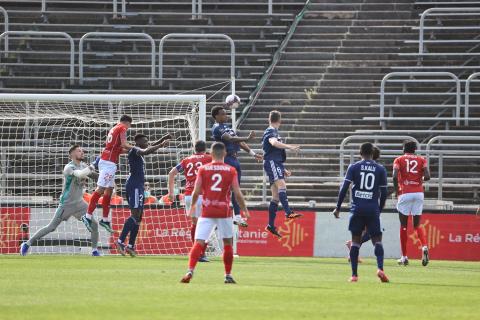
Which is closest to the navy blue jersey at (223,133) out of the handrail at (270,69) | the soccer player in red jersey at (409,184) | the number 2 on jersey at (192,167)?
the number 2 on jersey at (192,167)

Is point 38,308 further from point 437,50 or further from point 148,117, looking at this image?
point 437,50

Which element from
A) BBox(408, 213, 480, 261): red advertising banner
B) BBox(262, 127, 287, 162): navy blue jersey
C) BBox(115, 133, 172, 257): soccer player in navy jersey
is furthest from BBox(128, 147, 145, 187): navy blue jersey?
BBox(408, 213, 480, 261): red advertising banner

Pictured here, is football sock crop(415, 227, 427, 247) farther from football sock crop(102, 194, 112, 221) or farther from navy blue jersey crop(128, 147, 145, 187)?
football sock crop(102, 194, 112, 221)

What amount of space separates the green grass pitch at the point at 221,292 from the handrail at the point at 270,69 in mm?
12499

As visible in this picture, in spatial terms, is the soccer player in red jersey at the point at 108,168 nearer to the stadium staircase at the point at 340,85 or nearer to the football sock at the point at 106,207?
the football sock at the point at 106,207

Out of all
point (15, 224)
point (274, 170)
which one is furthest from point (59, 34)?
point (274, 170)

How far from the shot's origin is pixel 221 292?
1644 cm

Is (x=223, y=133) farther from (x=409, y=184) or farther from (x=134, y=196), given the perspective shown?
(x=409, y=184)

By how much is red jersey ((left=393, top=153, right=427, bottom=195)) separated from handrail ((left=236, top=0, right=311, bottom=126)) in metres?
9.91

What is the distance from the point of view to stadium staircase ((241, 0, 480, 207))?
32.9 m

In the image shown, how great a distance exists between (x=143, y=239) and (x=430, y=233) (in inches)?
265

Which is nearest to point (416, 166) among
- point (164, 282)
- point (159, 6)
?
point (164, 282)

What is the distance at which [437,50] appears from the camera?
1447 inches

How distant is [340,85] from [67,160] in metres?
9.76
